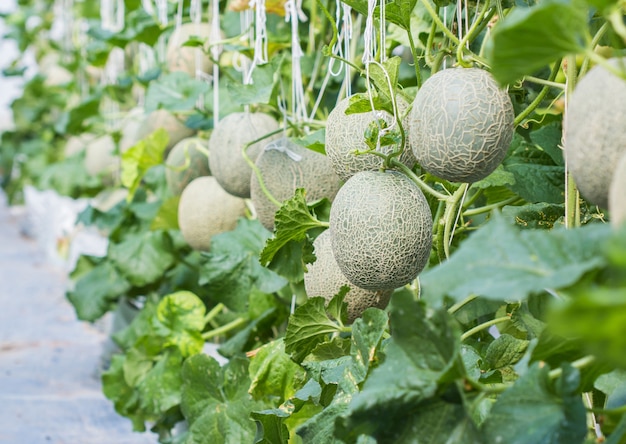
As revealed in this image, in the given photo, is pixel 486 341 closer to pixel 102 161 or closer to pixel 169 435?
pixel 169 435

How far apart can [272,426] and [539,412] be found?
82 centimetres

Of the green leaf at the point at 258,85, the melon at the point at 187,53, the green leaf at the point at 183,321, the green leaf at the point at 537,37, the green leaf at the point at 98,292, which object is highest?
the green leaf at the point at 537,37

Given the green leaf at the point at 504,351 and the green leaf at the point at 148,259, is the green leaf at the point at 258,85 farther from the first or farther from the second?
the green leaf at the point at 148,259

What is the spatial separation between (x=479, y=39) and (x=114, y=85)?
2.20 m

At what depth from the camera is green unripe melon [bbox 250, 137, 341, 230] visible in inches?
69.9

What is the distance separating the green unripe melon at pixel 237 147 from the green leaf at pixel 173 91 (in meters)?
0.47

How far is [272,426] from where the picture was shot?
1622 mm

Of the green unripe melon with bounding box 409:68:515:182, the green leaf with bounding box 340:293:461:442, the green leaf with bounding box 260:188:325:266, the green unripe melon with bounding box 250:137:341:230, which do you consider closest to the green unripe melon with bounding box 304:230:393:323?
the green leaf with bounding box 260:188:325:266

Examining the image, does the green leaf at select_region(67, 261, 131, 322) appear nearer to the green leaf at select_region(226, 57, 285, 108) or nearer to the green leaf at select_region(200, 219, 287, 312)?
the green leaf at select_region(200, 219, 287, 312)

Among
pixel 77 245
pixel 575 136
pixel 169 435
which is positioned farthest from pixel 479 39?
pixel 77 245

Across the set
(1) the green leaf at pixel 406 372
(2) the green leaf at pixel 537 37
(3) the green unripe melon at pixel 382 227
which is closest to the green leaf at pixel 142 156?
(3) the green unripe melon at pixel 382 227

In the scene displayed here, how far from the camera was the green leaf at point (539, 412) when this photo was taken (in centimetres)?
87

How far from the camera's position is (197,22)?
2.66m

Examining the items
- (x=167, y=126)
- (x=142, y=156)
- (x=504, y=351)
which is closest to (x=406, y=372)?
(x=504, y=351)
